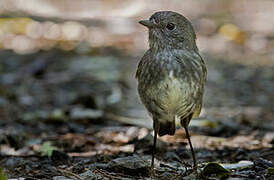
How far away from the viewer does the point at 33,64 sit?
26.4ft

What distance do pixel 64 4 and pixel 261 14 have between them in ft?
19.5

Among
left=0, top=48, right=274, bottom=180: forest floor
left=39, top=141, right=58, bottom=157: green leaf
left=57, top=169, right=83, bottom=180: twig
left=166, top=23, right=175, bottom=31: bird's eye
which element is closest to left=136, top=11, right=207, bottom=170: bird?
left=166, top=23, right=175, bottom=31: bird's eye

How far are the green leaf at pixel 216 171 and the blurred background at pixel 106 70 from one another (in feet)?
4.41

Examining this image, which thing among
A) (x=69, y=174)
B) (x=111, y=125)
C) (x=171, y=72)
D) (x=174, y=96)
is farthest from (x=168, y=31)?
(x=111, y=125)

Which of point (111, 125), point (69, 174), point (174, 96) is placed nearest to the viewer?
point (69, 174)

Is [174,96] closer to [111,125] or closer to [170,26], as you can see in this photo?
[170,26]

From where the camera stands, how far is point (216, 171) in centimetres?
335

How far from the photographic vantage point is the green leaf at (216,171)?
3.31 meters

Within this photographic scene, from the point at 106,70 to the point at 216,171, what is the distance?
4.99 meters

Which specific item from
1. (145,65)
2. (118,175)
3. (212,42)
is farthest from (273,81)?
(118,175)

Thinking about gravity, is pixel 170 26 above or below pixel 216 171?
above

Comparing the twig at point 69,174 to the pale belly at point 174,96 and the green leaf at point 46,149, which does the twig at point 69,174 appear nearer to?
the green leaf at point 46,149

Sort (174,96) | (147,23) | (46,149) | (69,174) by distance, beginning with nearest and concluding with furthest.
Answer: (69,174)
(174,96)
(147,23)
(46,149)

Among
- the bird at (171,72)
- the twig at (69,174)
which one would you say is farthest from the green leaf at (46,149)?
the bird at (171,72)
